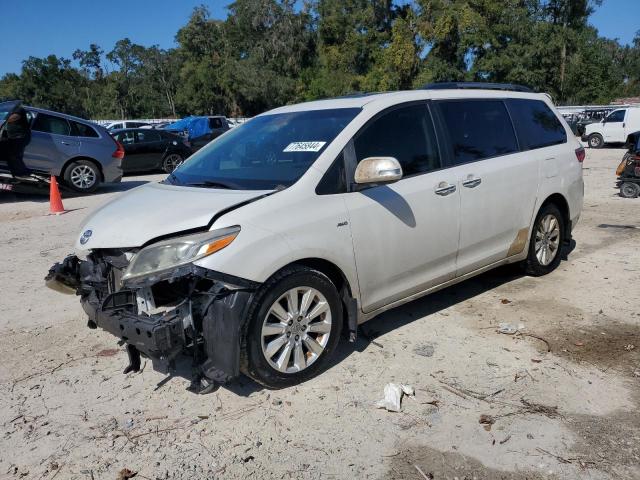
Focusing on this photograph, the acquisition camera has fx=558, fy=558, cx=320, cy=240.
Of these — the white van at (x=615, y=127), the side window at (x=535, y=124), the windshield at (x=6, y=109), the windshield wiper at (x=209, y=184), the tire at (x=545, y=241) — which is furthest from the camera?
the white van at (x=615, y=127)

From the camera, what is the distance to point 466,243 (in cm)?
459

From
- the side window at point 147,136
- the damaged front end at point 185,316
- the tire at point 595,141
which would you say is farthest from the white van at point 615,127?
the damaged front end at point 185,316

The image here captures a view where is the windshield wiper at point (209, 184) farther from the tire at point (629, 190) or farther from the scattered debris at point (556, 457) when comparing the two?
the tire at point (629, 190)

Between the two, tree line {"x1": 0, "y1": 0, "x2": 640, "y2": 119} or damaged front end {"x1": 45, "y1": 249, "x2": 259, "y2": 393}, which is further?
tree line {"x1": 0, "y1": 0, "x2": 640, "y2": 119}

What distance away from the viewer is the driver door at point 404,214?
Result: 3.86 metres

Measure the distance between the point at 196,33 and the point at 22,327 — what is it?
72299 mm

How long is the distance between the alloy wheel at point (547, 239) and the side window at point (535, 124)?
76 cm

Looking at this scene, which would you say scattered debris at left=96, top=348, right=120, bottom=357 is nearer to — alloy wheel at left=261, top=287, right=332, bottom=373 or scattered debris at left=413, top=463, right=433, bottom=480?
alloy wheel at left=261, top=287, right=332, bottom=373

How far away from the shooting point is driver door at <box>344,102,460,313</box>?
386 centimetres

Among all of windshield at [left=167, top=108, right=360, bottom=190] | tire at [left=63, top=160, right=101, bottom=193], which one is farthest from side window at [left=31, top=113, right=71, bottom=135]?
windshield at [left=167, top=108, right=360, bottom=190]

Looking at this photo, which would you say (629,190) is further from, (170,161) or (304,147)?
(170,161)

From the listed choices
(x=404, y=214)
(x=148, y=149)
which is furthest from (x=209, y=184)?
(x=148, y=149)

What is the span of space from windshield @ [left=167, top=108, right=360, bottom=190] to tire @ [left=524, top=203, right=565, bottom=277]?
2494mm

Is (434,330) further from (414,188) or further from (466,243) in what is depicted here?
(414,188)
